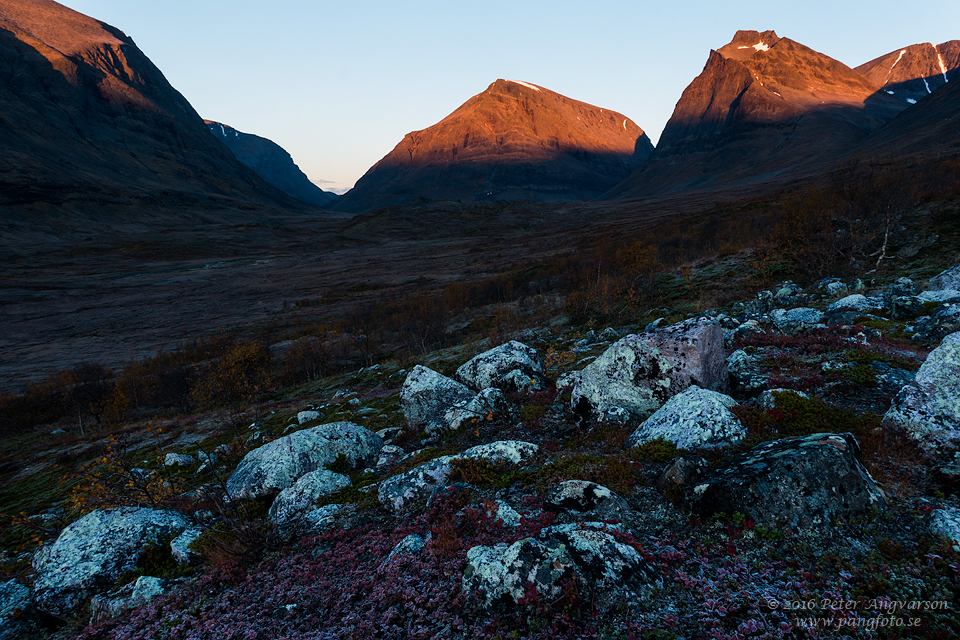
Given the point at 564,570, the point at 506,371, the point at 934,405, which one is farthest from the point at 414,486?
the point at 934,405

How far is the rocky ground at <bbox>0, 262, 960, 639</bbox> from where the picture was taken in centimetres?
467

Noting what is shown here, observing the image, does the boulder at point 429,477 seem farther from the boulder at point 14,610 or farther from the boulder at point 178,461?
the boulder at point 178,461

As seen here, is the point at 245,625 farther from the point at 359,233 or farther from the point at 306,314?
the point at 359,233

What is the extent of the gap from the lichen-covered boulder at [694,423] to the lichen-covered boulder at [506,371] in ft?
20.1

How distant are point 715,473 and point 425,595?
15.9 feet

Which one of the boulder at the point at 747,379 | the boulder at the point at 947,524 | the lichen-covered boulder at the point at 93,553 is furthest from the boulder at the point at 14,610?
the boulder at the point at 747,379

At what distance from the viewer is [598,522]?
6078 millimetres

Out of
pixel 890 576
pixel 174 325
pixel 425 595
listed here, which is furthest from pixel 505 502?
pixel 174 325

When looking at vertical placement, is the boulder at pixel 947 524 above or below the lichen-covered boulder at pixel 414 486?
above

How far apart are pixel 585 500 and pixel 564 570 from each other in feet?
5.66

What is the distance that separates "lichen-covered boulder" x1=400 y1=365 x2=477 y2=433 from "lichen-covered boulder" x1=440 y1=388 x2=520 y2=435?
1031 millimetres

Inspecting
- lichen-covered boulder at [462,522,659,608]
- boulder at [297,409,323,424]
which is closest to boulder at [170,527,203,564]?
lichen-covered boulder at [462,522,659,608]

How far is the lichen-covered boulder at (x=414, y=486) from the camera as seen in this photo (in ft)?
26.5

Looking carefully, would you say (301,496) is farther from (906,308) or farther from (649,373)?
(906,308)
